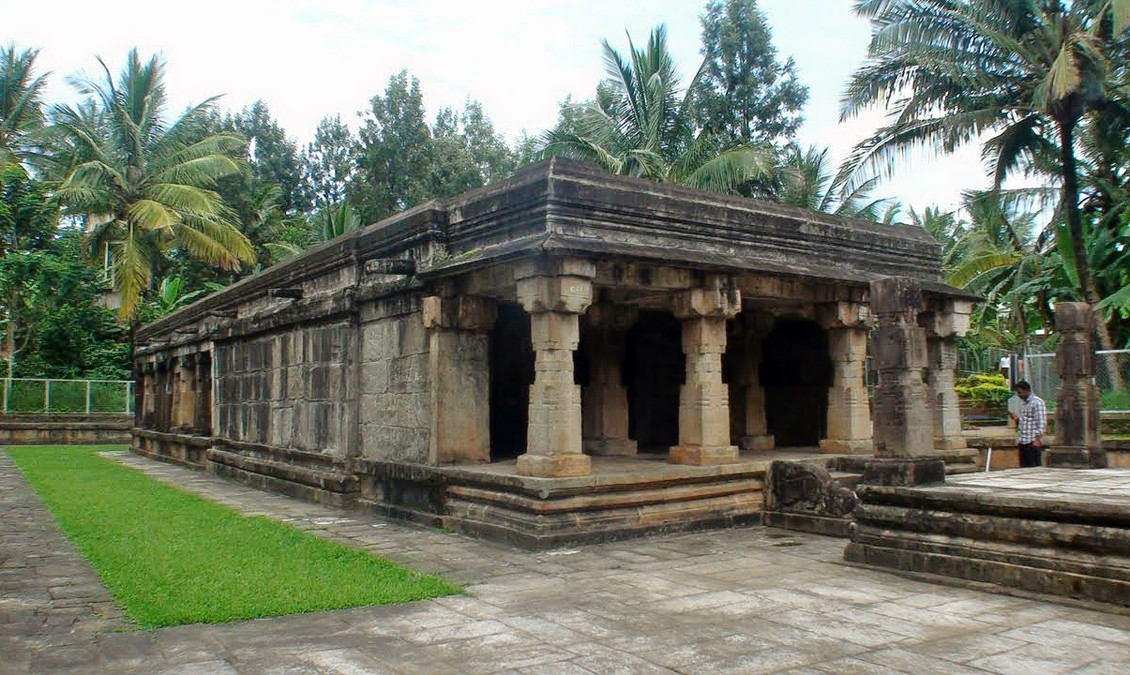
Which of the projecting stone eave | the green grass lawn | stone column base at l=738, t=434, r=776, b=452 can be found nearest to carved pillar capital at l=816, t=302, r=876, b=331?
the projecting stone eave

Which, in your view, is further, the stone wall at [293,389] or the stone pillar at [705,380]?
the stone wall at [293,389]

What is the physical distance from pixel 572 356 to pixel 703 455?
1.74 meters

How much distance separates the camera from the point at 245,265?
123 feet

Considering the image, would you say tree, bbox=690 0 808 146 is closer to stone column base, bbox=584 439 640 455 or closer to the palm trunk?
the palm trunk

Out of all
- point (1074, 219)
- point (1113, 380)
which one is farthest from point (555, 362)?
point (1074, 219)

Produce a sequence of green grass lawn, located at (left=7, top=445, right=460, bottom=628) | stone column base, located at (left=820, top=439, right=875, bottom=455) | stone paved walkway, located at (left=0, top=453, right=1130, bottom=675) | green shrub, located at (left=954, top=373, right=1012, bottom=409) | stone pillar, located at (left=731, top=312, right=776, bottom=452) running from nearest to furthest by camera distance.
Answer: stone paved walkway, located at (left=0, top=453, right=1130, bottom=675), green grass lawn, located at (left=7, top=445, right=460, bottom=628), stone column base, located at (left=820, top=439, right=875, bottom=455), stone pillar, located at (left=731, top=312, right=776, bottom=452), green shrub, located at (left=954, top=373, right=1012, bottom=409)

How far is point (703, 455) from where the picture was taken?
9586 mm

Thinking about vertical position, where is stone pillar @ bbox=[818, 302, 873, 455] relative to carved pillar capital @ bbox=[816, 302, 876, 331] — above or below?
below

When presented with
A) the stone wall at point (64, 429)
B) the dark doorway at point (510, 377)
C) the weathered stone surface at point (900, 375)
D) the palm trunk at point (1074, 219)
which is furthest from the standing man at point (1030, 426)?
the stone wall at point (64, 429)

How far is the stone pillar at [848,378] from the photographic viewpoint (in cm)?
1129

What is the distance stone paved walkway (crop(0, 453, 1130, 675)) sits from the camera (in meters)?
4.65

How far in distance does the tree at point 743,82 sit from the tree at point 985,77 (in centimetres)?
1067

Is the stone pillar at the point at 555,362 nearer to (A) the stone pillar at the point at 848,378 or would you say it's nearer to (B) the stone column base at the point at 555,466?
(B) the stone column base at the point at 555,466

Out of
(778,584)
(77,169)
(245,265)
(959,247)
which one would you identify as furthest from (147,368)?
Answer: (959,247)
